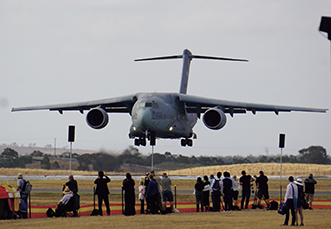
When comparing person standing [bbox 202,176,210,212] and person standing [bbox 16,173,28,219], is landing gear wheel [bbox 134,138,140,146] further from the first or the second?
person standing [bbox 16,173,28,219]

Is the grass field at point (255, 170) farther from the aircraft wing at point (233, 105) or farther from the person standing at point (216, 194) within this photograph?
the person standing at point (216, 194)

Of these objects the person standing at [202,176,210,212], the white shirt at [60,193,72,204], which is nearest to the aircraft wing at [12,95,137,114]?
the person standing at [202,176,210,212]

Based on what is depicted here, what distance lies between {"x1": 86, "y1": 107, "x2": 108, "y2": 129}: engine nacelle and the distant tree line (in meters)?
8.84

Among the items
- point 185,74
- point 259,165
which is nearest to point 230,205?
point 185,74

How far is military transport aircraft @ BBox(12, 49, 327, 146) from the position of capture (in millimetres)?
31953

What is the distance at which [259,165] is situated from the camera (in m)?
58.1

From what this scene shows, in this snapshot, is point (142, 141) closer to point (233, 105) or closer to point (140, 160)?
point (233, 105)

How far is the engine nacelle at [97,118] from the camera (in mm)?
33094

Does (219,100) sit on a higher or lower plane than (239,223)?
higher

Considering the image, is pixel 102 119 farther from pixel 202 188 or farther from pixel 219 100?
pixel 202 188

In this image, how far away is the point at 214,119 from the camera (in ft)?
107

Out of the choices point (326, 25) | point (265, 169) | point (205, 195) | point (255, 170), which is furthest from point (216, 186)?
point (265, 169)

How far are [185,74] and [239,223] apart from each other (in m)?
27.0

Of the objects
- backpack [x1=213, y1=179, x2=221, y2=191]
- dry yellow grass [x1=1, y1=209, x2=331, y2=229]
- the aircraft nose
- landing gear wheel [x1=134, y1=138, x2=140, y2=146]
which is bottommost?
dry yellow grass [x1=1, y1=209, x2=331, y2=229]
